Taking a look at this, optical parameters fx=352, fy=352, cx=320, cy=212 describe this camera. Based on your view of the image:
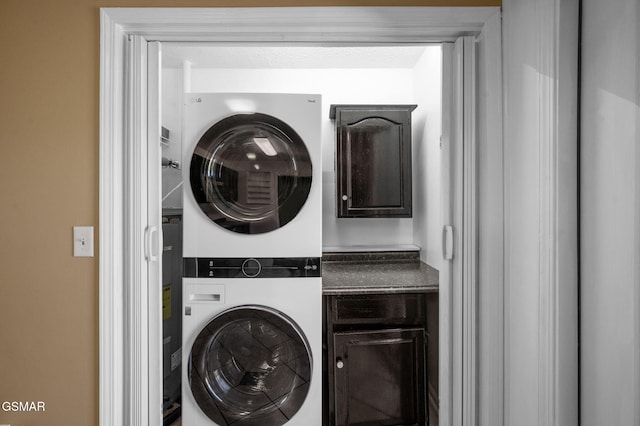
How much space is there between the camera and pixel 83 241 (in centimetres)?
128

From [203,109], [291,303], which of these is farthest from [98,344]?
[203,109]

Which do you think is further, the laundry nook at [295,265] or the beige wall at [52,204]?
the laundry nook at [295,265]

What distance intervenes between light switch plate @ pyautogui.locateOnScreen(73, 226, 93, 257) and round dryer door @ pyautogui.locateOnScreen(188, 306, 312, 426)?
0.69m

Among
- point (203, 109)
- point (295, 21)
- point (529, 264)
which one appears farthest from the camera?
point (203, 109)

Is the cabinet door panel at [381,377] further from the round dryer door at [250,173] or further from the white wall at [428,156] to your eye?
the round dryer door at [250,173]

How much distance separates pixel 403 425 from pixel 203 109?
6.68 ft

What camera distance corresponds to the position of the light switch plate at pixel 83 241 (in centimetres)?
128

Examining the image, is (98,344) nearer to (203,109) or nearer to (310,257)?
(310,257)

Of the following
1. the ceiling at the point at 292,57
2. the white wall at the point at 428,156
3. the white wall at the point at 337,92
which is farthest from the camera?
the white wall at the point at 337,92

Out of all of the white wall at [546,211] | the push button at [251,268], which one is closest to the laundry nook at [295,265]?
the push button at [251,268]

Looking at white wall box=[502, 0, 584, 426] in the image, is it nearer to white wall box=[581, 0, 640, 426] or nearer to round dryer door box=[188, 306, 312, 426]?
white wall box=[581, 0, 640, 426]

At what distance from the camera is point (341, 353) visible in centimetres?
197

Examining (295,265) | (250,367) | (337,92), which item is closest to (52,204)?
(295,265)

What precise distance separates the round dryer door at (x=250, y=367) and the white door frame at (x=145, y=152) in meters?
0.38
